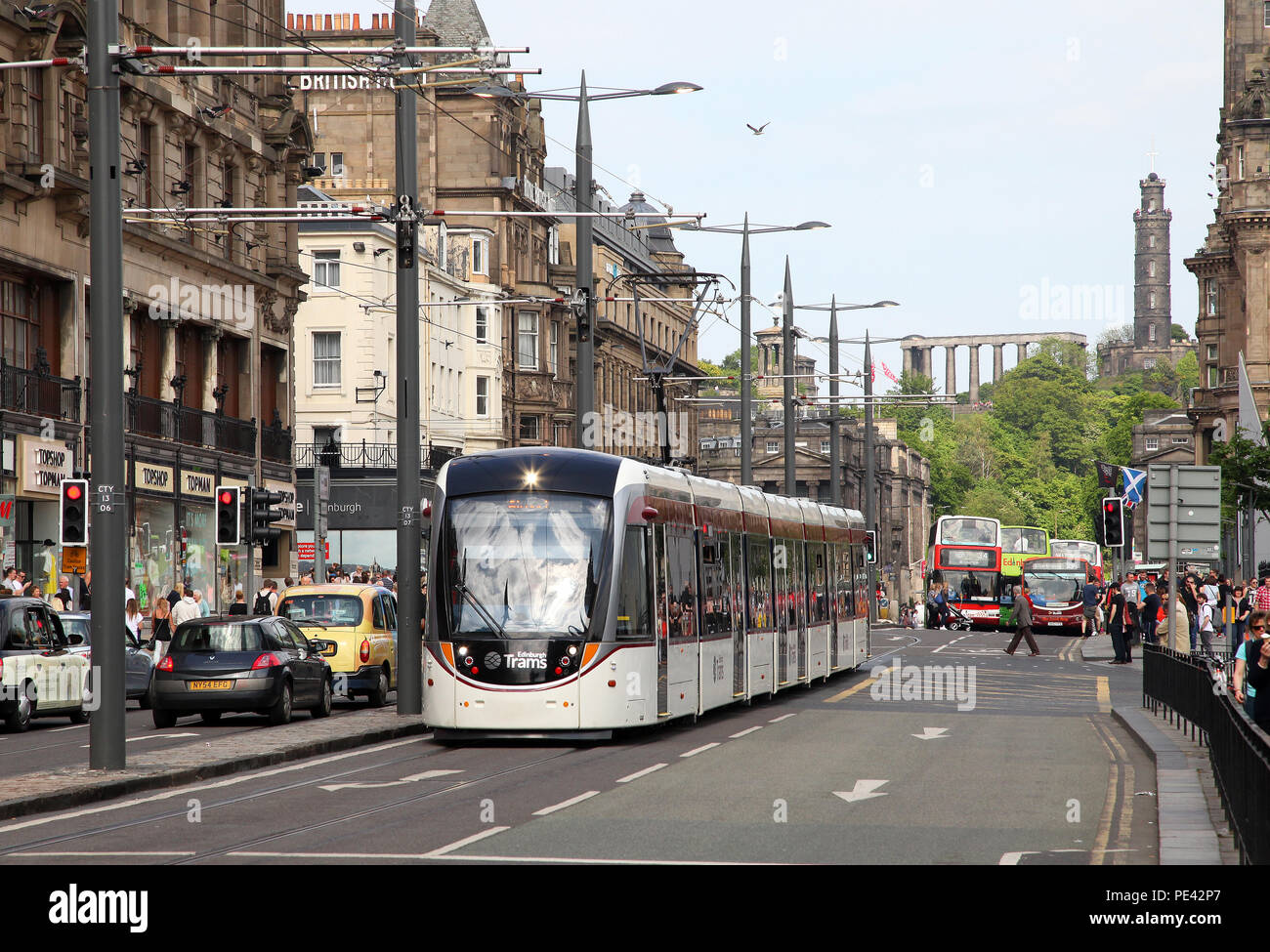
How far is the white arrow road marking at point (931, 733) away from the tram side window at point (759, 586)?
4147mm

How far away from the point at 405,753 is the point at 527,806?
5514mm

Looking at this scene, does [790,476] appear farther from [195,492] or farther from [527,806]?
[527,806]

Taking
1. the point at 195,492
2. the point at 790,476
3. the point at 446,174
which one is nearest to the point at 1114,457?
the point at 446,174

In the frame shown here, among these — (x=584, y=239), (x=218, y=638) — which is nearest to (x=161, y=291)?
(x=584, y=239)

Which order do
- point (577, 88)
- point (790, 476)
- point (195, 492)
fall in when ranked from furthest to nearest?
point (790, 476) → point (195, 492) → point (577, 88)

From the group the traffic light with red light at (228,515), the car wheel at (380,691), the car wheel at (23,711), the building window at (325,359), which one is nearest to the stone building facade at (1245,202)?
the building window at (325,359)

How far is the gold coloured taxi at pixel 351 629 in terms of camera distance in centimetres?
2786

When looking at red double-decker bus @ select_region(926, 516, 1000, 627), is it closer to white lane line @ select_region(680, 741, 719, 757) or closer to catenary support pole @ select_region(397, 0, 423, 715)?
catenary support pole @ select_region(397, 0, 423, 715)

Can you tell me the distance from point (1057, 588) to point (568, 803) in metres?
60.5

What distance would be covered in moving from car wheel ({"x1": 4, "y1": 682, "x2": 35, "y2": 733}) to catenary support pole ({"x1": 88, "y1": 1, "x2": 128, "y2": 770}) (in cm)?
795

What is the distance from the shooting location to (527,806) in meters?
14.6

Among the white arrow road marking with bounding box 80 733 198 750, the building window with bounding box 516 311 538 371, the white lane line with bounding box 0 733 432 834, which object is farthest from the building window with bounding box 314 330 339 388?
the white lane line with bounding box 0 733 432 834

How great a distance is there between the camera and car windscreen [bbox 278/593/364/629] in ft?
92.2

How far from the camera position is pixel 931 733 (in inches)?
893
